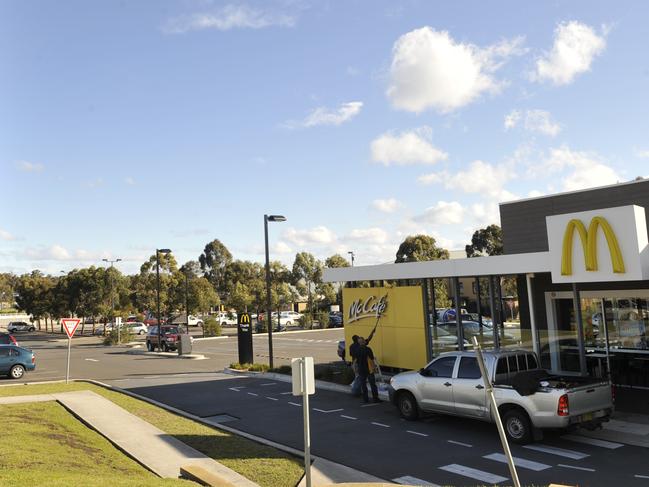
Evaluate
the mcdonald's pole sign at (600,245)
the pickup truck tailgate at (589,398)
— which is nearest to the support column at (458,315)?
the mcdonald's pole sign at (600,245)

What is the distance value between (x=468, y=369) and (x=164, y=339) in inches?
1172

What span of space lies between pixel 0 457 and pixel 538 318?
620 inches

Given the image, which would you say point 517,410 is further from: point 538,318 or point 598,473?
point 538,318

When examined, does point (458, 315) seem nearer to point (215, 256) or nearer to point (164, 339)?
point (164, 339)

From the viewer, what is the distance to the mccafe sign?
67.3 feet

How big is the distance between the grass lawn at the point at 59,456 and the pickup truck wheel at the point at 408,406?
639 centimetres

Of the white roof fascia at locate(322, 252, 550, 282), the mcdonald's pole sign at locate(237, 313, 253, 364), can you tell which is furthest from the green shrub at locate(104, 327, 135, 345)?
the white roof fascia at locate(322, 252, 550, 282)

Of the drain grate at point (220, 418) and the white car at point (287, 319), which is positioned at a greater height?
the white car at point (287, 319)

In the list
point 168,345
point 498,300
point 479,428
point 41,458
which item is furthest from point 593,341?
point 168,345

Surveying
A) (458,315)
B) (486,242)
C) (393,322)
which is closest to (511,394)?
(458,315)

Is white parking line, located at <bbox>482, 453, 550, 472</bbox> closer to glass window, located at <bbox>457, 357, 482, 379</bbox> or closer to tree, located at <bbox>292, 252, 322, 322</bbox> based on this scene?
glass window, located at <bbox>457, 357, 482, 379</bbox>

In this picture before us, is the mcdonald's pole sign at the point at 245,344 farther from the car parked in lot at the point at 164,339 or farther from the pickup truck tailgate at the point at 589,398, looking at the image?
the pickup truck tailgate at the point at 589,398

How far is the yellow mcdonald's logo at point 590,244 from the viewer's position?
12562mm

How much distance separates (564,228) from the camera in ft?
44.8
